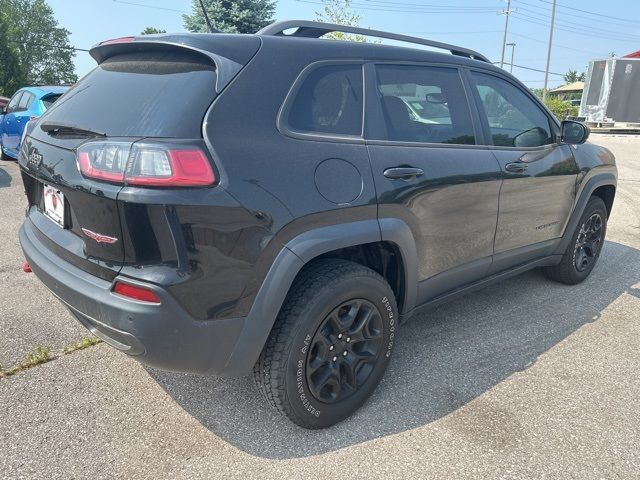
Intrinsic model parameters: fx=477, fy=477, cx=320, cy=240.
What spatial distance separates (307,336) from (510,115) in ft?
7.32

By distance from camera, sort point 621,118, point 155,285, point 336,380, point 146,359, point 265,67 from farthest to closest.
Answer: point 621,118 < point 336,380 < point 265,67 < point 146,359 < point 155,285

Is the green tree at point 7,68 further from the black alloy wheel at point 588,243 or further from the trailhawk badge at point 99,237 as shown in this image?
the black alloy wheel at point 588,243

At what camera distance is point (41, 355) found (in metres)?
2.79

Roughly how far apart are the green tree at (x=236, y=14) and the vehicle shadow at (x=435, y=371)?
43.6ft

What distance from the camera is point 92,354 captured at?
9.43 ft

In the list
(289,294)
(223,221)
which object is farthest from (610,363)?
(223,221)

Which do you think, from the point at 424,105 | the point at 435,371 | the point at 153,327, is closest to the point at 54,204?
the point at 153,327

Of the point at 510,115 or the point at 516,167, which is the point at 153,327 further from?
the point at 510,115

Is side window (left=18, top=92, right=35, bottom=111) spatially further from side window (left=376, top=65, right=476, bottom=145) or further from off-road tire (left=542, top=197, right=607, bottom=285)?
off-road tire (left=542, top=197, right=607, bottom=285)

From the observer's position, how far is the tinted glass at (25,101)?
324 inches

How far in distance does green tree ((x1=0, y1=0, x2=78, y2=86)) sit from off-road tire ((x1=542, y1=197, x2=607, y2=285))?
62.7m

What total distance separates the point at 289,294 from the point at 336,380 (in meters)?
0.53

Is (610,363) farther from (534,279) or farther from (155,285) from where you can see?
(155,285)

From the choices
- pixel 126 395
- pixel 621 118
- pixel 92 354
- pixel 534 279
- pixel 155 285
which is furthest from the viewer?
pixel 621 118
